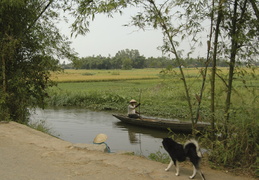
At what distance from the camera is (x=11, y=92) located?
9320 millimetres

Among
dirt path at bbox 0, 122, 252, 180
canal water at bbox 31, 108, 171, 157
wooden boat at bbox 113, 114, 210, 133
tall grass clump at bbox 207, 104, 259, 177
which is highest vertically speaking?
tall grass clump at bbox 207, 104, 259, 177

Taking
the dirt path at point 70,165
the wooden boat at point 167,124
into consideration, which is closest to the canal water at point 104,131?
the wooden boat at point 167,124

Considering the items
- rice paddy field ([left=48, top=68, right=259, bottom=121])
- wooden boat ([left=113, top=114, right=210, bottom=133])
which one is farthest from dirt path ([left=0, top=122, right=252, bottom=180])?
wooden boat ([left=113, top=114, right=210, bottom=133])

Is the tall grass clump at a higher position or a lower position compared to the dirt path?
higher

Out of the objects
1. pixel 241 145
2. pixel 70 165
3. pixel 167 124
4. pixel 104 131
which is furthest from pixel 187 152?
pixel 104 131

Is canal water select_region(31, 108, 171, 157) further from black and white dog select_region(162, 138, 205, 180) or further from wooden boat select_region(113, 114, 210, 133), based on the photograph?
black and white dog select_region(162, 138, 205, 180)

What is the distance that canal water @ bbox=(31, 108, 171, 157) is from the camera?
10.8 meters

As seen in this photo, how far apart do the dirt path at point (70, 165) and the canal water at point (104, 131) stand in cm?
412

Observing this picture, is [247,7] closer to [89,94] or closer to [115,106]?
[115,106]

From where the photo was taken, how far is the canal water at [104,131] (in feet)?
35.6

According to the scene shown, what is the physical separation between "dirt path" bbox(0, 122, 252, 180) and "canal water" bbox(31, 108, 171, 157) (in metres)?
4.12

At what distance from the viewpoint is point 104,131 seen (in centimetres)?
1359

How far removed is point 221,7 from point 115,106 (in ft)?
51.2

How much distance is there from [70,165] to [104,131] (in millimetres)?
8890
